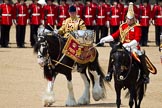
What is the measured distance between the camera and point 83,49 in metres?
15.0

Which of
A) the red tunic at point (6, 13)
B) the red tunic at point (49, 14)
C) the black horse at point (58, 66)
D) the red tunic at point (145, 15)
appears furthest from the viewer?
the red tunic at point (145, 15)

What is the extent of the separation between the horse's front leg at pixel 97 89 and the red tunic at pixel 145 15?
12520 mm

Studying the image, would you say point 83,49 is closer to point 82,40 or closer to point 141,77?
point 82,40

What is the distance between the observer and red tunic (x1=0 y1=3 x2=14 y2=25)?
26531mm

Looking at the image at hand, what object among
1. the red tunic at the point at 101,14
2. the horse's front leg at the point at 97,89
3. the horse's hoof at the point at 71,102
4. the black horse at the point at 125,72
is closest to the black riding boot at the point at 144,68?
the black horse at the point at 125,72

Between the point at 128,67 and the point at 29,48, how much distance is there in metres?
13.5

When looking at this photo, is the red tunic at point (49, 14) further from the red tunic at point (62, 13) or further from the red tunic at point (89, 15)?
the red tunic at point (89, 15)

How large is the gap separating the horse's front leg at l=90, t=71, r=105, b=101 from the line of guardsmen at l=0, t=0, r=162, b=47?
1151cm

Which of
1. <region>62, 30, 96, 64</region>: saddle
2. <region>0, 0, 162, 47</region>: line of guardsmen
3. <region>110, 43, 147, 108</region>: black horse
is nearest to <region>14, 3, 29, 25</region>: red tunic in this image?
<region>0, 0, 162, 47</region>: line of guardsmen

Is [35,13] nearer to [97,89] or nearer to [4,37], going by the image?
[4,37]

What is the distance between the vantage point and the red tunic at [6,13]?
26.5 m

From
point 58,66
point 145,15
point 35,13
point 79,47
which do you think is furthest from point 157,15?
point 58,66

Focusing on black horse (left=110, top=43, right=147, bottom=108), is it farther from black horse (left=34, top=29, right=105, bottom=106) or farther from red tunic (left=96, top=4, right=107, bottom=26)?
red tunic (left=96, top=4, right=107, bottom=26)

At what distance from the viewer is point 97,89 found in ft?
50.0
